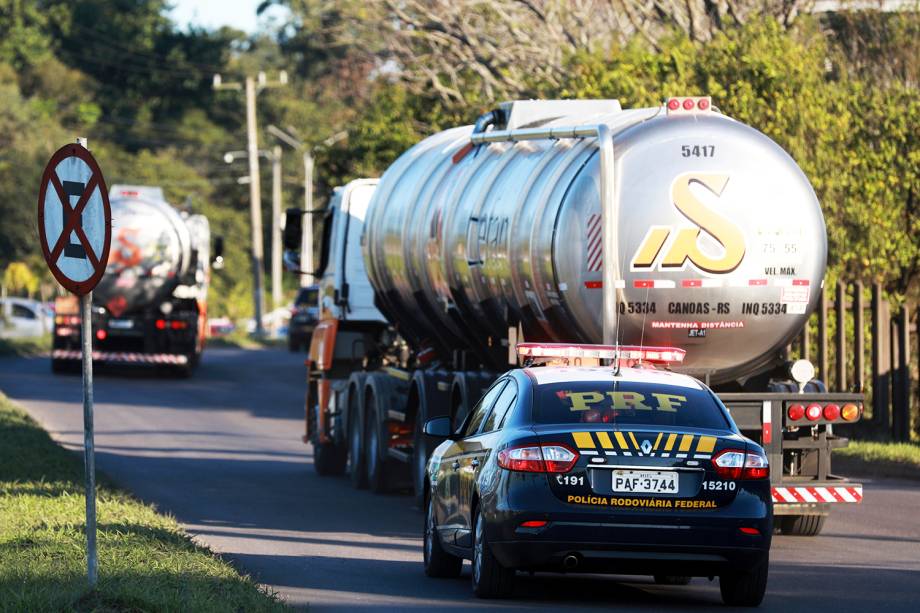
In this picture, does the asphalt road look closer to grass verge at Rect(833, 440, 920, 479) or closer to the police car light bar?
grass verge at Rect(833, 440, 920, 479)

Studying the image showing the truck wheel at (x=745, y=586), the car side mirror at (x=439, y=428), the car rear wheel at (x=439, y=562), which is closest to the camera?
the truck wheel at (x=745, y=586)

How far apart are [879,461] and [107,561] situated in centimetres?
1141

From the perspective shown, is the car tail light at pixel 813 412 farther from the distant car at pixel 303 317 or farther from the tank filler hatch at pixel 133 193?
the distant car at pixel 303 317

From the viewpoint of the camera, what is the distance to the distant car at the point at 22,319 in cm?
5562

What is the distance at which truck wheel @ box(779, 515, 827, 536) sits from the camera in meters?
15.0

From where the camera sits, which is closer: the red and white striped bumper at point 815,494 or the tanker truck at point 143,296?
the red and white striped bumper at point 815,494

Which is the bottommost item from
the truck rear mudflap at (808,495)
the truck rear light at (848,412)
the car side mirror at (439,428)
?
the truck rear mudflap at (808,495)

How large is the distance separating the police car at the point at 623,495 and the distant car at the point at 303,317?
39.4 metres

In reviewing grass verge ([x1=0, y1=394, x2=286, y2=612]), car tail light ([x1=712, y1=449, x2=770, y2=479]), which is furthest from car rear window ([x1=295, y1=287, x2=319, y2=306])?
car tail light ([x1=712, y1=449, x2=770, y2=479])

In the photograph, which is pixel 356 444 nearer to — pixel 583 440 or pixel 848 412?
pixel 848 412

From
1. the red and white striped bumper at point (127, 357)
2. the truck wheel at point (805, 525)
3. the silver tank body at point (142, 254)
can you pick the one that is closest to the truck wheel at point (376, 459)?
the truck wheel at point (805, 525)

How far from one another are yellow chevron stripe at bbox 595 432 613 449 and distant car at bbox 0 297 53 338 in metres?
46.4

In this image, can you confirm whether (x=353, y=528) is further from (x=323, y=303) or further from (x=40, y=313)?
(x=40, y=313)

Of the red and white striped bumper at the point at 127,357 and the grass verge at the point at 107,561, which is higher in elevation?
the grass verge at the point at 107,561
